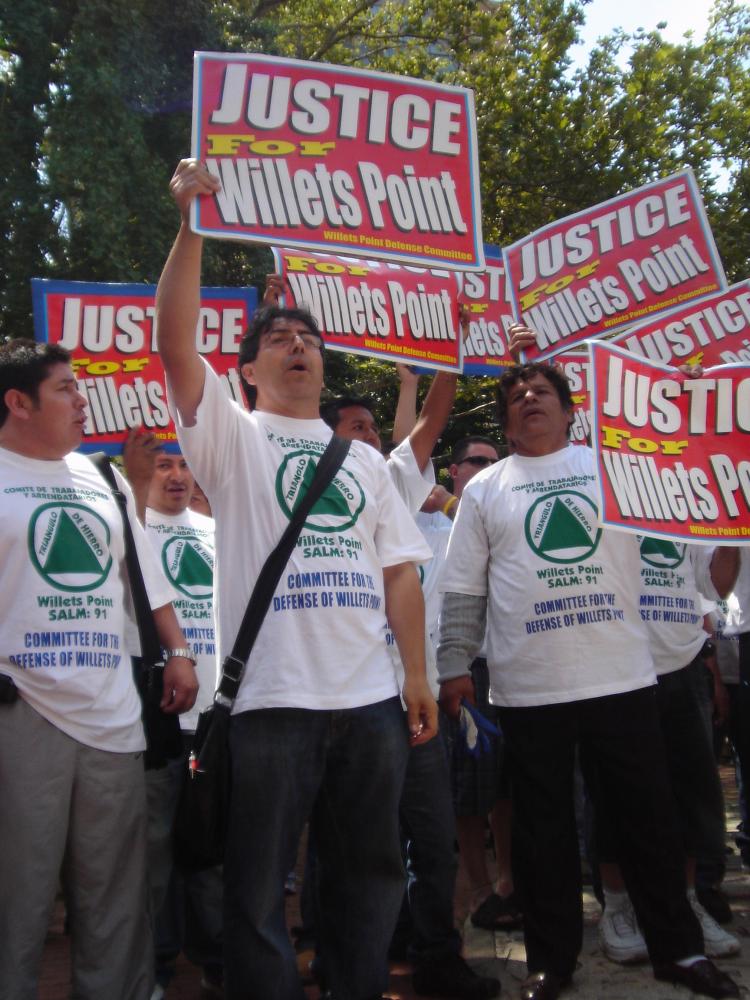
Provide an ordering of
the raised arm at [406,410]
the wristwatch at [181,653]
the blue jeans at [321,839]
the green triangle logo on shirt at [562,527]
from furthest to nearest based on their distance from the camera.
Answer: the raised arm at [406,410] → the green triangle logo on shirt at [562,527] → the wristwatch at [181,653] → the blue jeans at [321,839]

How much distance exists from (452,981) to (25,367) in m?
2.33

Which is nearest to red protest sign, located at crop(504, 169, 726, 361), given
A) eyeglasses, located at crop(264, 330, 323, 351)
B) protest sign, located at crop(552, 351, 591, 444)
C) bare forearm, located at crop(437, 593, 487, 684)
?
protest sign, located at crop(552, 351, 591, 444)

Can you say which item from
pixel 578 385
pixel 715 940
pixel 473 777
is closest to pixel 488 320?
pixel 578 385

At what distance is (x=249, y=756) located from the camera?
242 centimetres

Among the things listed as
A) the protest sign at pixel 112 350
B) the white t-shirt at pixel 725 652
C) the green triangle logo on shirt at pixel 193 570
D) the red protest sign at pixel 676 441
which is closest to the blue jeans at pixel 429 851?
the green triangle logo on shirt at pixel 193 570

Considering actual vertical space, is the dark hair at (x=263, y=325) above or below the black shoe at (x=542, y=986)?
above

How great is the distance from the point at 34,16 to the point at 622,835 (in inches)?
408

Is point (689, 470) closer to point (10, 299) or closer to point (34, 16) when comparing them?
point (10, 299)

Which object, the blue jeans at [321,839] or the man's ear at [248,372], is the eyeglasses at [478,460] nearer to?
the man's ear at [248,372]

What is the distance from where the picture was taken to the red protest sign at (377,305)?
4488 millimetres

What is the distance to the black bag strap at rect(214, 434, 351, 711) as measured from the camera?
8.10ft

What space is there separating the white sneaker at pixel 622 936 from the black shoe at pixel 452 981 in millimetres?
465

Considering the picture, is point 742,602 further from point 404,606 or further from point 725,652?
point 404,606

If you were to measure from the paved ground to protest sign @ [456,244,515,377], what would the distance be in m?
2.64
